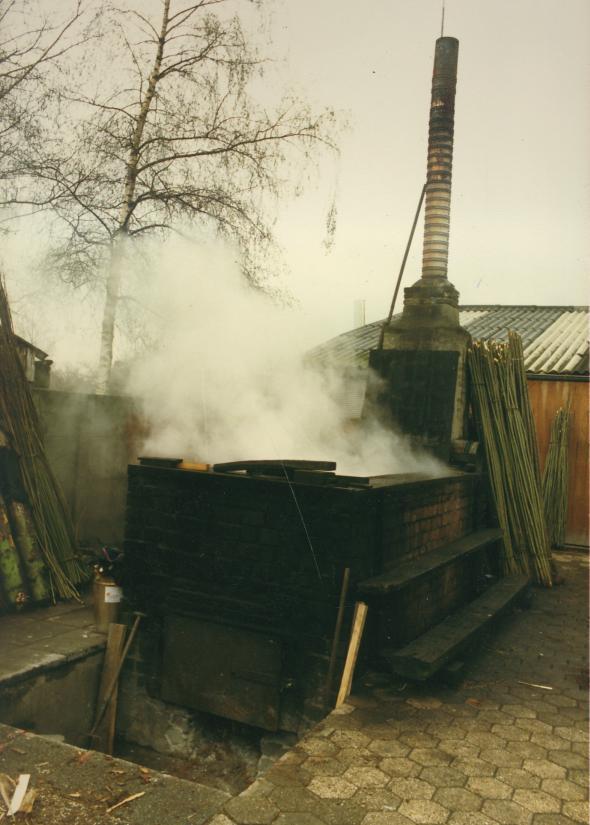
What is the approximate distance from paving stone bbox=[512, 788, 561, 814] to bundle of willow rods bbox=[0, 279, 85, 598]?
454cm

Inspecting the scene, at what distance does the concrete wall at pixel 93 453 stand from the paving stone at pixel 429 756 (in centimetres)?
511

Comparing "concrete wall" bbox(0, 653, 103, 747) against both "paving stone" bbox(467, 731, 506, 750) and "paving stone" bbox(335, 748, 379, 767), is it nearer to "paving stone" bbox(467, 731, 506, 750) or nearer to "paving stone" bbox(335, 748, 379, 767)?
"paving stone" bbox(335, 748, 379, 767)

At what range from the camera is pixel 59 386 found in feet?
38.3

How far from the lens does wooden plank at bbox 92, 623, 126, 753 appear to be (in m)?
4.76

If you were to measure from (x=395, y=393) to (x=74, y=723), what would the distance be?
4735mm

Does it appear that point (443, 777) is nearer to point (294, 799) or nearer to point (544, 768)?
point (544, 768)

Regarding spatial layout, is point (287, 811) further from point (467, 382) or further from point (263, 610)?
point (467, 382)

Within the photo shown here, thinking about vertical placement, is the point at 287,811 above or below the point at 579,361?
below

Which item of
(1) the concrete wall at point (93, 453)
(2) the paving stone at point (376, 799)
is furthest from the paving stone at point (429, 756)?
(1) the concrete wall at point (93, 453)

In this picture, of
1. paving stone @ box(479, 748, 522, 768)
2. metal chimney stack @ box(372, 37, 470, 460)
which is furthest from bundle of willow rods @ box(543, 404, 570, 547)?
paving stone @ box(479, 748, 522, 768)

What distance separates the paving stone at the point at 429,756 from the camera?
10.4 ft

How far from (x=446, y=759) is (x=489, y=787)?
30cm

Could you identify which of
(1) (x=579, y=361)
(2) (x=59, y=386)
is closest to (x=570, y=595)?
(1) (x=579, y=361)

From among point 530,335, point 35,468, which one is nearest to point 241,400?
point 35,468
